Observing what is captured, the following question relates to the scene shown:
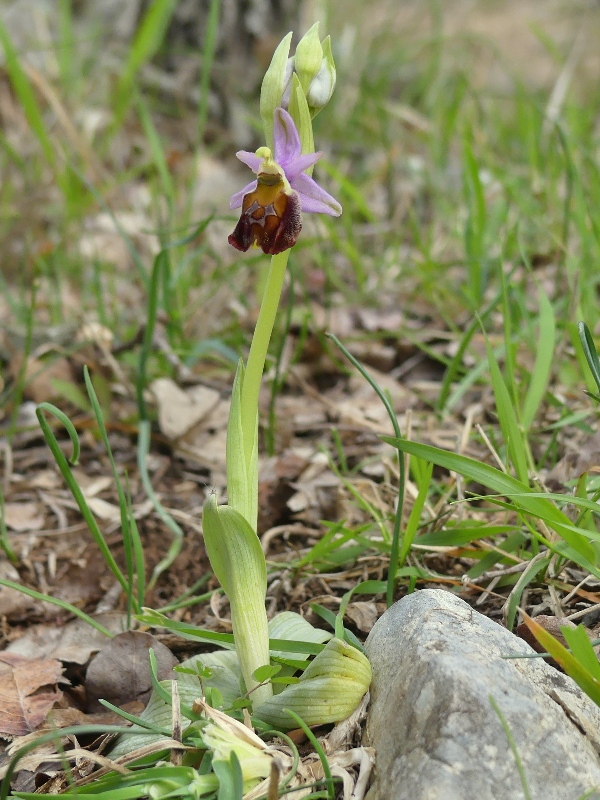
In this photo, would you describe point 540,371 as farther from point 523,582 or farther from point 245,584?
point 245,584

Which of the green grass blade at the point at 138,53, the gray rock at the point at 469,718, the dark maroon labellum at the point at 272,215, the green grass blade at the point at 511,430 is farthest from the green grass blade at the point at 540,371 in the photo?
the green grass blade at the point at 138,53

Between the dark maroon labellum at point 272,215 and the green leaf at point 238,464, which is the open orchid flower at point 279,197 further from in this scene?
the green leaf at point 238,464

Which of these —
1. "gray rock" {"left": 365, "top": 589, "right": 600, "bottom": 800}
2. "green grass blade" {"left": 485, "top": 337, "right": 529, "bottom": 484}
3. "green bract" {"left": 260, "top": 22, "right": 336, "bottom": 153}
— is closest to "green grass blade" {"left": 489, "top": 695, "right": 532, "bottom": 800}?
"gray rock" {"left": 365, "top": 589, "right": 600, "bottom": 800}

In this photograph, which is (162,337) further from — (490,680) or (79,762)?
(490,680)

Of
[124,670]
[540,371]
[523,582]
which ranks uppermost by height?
[540,371]

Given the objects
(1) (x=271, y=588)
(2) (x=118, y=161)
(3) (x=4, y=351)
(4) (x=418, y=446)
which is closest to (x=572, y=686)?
(4) (x=418, y=446)

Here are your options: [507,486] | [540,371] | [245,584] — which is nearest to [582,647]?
[507,486]
